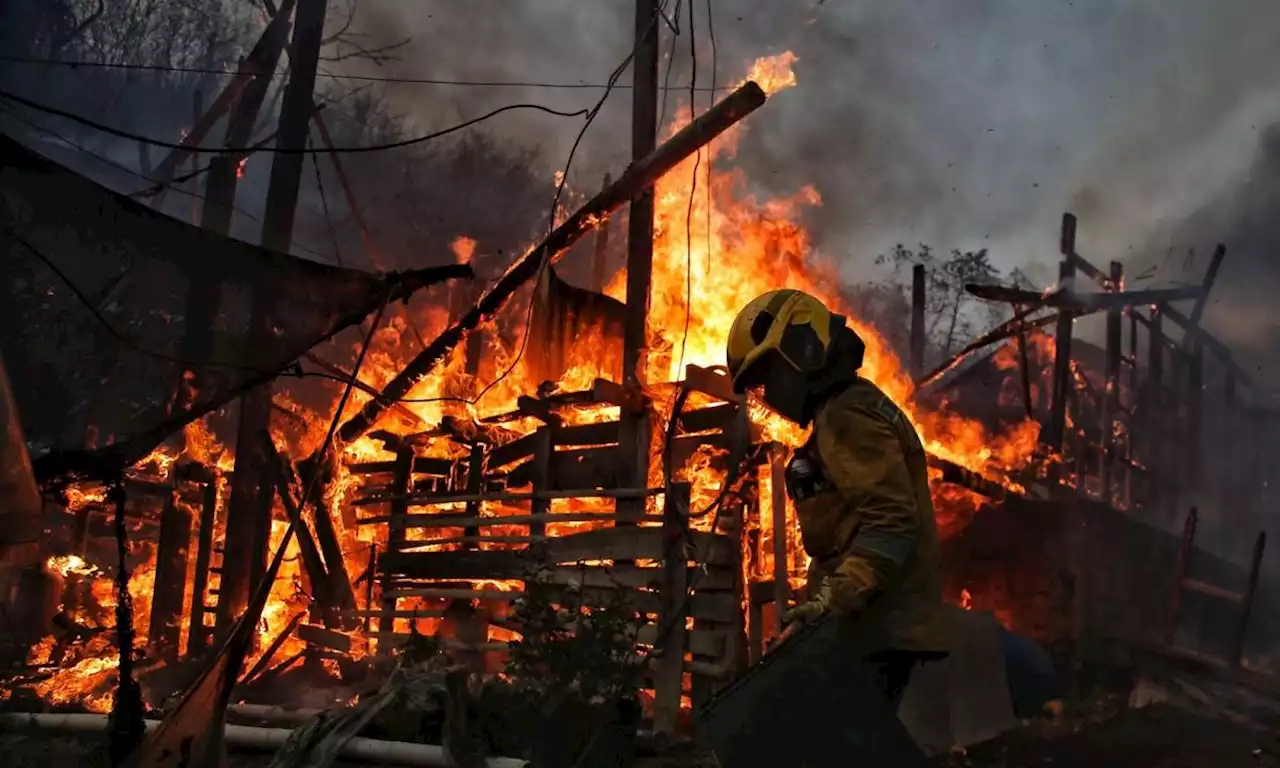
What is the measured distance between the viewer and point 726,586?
7969mm

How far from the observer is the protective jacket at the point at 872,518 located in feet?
10.7

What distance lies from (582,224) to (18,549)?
242 inches

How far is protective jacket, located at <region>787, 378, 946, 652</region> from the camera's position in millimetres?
3256

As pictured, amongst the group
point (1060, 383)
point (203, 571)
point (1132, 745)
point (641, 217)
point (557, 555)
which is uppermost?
point (641, 217)

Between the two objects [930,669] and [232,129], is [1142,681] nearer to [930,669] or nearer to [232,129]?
[930,669]

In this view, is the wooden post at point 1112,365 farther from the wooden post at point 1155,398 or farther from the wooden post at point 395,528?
the wooden post at point 395,528

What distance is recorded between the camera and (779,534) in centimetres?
853

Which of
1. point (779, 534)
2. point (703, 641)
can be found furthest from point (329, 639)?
point (779, 534)

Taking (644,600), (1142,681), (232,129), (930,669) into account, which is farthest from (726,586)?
(232,129)

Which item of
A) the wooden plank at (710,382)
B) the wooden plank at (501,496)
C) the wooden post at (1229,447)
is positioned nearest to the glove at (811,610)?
the wooden plank at (710,382)

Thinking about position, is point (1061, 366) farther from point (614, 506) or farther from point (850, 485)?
point (850, 485)

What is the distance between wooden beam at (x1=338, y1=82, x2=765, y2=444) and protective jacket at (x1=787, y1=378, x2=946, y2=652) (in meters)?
5.59

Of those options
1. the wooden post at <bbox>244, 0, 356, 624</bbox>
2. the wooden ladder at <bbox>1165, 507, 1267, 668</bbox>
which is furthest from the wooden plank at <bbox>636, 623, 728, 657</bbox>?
the wooden ladder at <bbox>1165, 507, 1267, 668</bbox>

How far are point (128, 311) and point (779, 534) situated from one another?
239 inches
